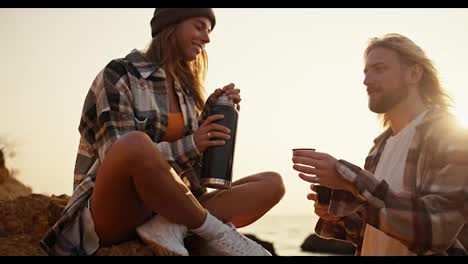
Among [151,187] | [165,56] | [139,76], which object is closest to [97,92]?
[139,76]

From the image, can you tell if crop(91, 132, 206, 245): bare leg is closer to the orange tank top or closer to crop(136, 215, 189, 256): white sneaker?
crop(136, 215, 189, 256): white sneaker

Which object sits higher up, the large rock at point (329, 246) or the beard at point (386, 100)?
the beard at point (386, 100)

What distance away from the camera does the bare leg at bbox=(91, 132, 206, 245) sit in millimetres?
3182

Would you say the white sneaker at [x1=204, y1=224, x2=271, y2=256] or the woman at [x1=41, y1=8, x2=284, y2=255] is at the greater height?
the woman at [x1=41, y1=8, x2=284, y2=255]

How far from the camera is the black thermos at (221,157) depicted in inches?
144

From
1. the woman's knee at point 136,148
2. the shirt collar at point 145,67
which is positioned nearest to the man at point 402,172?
the woman's knee at point 136,148

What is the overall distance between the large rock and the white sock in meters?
25.3

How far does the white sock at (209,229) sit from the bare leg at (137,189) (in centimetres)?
3

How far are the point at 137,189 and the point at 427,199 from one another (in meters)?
1.81

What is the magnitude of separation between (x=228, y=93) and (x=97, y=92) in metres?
0.80

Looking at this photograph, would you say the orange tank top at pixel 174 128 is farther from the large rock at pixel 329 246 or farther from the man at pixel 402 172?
the large rock at pixel 329 246

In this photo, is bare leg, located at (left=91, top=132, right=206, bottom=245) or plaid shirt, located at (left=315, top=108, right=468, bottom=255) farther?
plaid shirt, located at (left=315, top=108, right=468, bottom=255)

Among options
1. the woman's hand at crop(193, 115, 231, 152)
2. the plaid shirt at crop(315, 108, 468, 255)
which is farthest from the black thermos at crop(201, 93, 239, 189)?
the plaid shirt at crop(315, 108, 468, 255)

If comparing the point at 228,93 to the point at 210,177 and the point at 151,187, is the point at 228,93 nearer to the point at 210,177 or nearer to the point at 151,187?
the point at 210,177
